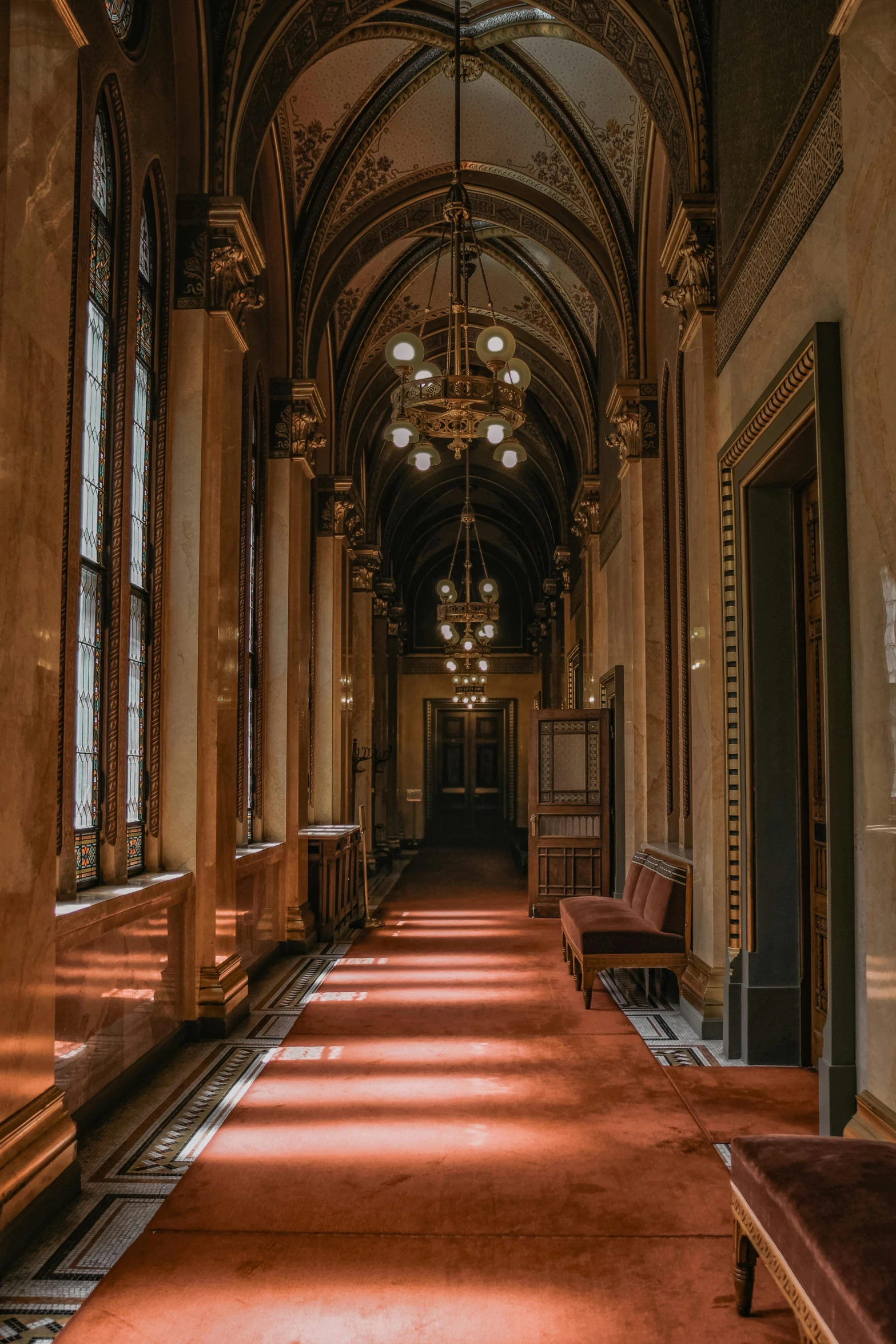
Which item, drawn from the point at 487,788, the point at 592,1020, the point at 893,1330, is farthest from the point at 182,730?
the point at 487,788

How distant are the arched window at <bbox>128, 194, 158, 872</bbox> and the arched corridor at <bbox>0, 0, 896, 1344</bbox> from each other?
0.04 metres

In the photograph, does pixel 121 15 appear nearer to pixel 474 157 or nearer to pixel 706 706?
pixel 706 706

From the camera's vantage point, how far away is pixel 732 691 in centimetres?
579

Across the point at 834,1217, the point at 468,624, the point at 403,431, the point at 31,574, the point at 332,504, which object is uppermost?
the point at 332,504

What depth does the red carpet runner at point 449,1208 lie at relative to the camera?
287 cm

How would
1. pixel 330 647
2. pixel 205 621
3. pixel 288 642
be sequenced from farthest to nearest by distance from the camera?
pixel 330 647 → pixel 288 642 → pixel 205 621

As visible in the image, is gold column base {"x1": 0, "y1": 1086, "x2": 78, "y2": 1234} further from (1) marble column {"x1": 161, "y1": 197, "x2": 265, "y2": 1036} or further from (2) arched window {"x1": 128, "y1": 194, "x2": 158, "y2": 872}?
(1) marble column {"x1": 161, "y1": 197, "x2": 265, "y2": 1036}

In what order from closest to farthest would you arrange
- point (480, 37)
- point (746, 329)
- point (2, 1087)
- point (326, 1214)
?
point (2, 1087), point (326, 1214), point (746, 329), point (480, 37)

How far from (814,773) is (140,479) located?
13.2 ft

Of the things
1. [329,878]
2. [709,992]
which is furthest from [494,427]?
[329,878]

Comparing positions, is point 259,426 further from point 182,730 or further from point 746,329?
point 746,329

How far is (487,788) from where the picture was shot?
83.0ft

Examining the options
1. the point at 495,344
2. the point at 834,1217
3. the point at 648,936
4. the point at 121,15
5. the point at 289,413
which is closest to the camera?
the point at 834,1217

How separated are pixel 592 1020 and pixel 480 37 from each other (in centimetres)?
751
